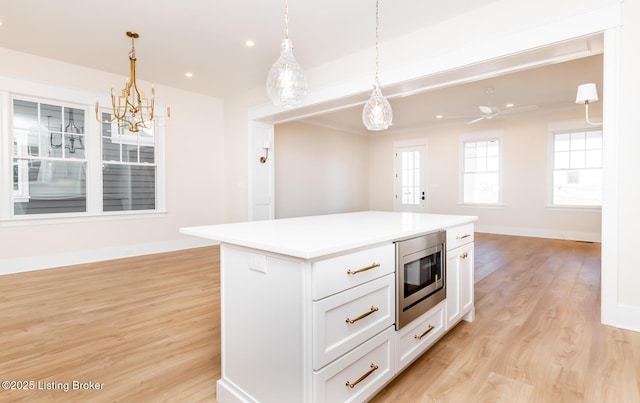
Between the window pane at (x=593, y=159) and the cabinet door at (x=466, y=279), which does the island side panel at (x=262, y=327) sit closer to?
the cabinet door at (x=466, y=279)

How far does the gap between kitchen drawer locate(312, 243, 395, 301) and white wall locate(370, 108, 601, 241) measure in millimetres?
6680

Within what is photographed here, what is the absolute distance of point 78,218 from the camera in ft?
15.2

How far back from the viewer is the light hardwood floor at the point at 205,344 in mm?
1696

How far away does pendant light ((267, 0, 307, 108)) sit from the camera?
198 cm

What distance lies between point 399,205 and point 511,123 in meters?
3.38

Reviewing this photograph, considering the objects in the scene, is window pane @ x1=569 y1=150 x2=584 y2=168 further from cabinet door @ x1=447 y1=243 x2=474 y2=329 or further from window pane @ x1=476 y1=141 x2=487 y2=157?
cabinet door @ x1=447 y1=243 x2=474 y2=329

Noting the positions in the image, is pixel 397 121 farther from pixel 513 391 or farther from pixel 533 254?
pixel 513 391

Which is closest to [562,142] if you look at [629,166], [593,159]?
[593,159]

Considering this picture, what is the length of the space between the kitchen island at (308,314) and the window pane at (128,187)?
4248 millimetres

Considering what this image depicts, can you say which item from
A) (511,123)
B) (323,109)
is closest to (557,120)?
(511,123)

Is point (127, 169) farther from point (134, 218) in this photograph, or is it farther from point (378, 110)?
point (378, 110)

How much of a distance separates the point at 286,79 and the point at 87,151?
4.18m

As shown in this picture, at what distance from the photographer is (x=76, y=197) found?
15.2ft

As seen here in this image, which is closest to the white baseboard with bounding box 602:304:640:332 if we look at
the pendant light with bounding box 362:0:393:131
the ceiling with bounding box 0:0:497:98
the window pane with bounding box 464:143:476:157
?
the pendant light with bounding box 362:0:393:131
